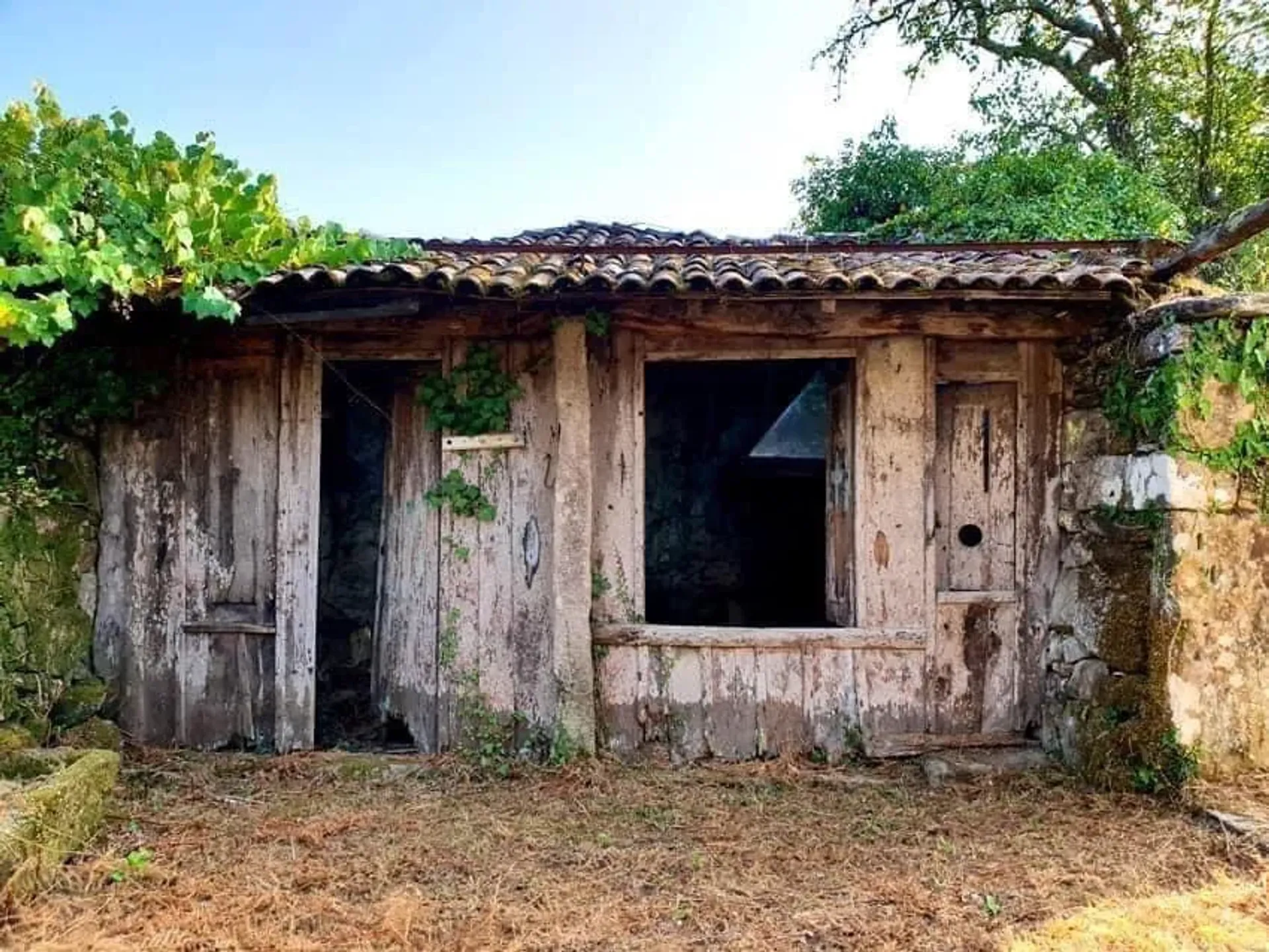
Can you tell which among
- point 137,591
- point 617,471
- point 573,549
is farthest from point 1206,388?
point 137,591

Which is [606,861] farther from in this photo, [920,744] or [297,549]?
[297,549]

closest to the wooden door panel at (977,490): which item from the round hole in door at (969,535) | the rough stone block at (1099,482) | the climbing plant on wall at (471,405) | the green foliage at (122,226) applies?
the round hole in door at (969,535)

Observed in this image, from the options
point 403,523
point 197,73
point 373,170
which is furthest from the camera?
point 373,170

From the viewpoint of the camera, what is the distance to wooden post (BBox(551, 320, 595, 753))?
5.09m

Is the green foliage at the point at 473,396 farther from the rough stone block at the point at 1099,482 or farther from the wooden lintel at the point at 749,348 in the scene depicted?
the rough stone block at the point at 1099,482

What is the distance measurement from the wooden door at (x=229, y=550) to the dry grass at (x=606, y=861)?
37 centimetres

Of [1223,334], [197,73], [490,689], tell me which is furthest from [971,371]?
[197,73]

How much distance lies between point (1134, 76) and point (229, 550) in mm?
15954

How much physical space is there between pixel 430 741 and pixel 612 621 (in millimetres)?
1394

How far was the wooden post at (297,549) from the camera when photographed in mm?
5414

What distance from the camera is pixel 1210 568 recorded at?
4.55m

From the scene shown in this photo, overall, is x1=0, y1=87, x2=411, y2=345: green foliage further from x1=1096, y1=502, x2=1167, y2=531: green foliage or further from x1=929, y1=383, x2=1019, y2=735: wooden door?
x1=1096, y1=502, x2=1167, y2=531: green foliage

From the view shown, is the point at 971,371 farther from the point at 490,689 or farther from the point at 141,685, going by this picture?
the point at 141,685

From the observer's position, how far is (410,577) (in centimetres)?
578
